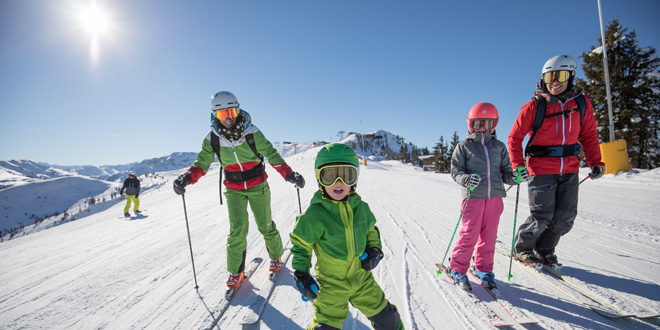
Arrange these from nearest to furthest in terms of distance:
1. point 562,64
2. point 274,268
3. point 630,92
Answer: point 562,64 < point 274,268 < point 630,92

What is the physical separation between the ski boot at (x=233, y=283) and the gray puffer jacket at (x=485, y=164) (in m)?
3.07

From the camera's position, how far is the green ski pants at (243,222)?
3254 millimetres

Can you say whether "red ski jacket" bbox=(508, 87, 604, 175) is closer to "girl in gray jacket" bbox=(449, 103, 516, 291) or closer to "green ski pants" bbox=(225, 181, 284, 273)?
"girl in gray jacket" bbox=(449, 103, 516, 291)

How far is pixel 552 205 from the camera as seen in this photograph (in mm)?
3201

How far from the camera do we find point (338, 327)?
1.92m

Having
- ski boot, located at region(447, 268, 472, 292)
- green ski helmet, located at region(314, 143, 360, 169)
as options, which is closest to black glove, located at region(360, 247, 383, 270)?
green ski helmet, located at region(314, 143, 360, 169)

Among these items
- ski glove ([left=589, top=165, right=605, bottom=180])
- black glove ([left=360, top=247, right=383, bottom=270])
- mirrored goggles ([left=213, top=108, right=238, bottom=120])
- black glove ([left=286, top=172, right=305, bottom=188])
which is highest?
mirrored goggles ([left=213, top=108, right=238, bottom=120])

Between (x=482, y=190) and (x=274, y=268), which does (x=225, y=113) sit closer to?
(x=274, y=268)

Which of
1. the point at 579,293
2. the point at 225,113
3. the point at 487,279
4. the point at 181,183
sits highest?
the point at 225,113

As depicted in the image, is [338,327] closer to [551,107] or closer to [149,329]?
[149,329]

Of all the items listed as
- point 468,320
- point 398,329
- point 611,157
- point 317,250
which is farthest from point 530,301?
point 611,157

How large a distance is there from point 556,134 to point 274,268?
4198 millimetres

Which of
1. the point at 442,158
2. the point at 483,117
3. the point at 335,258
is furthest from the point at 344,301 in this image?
the point at 442,158

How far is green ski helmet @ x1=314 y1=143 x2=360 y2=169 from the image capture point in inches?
82.5
